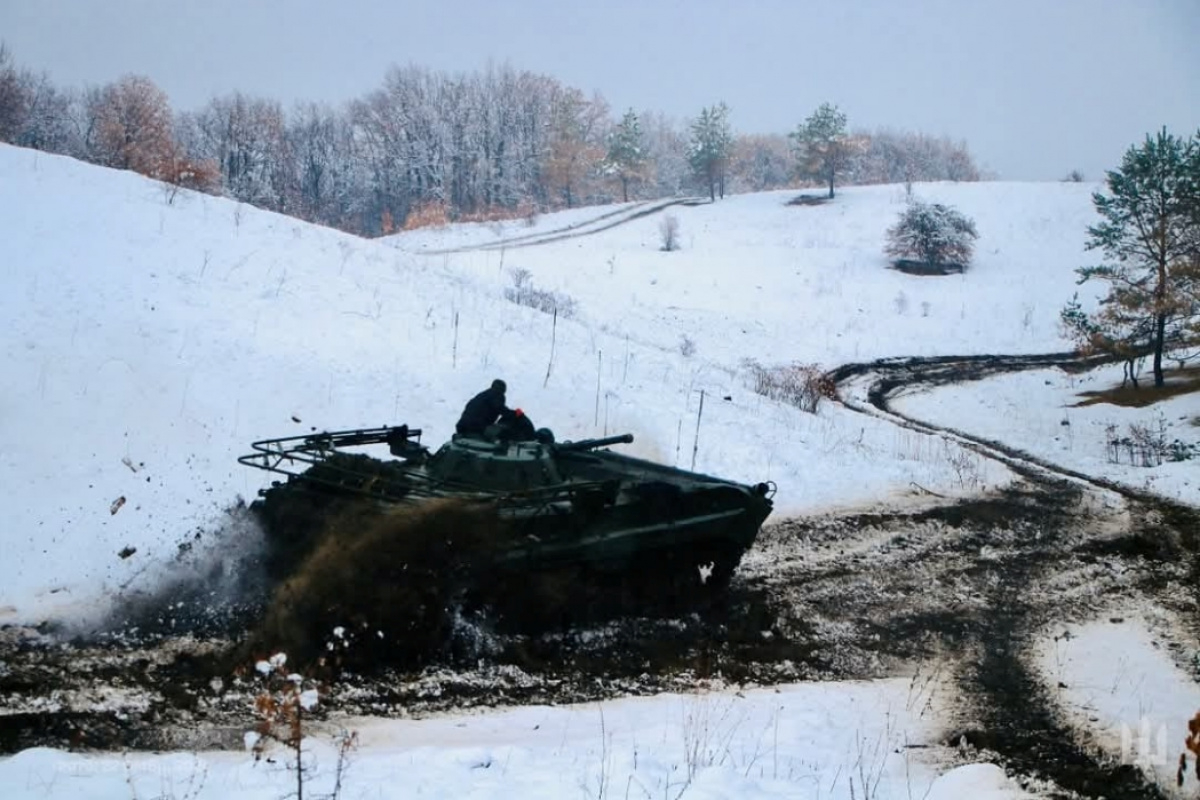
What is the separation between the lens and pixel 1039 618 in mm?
9922

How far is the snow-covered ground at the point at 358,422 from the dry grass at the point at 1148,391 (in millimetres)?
1010

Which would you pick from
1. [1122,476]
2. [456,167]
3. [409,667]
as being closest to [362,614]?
[409,667]

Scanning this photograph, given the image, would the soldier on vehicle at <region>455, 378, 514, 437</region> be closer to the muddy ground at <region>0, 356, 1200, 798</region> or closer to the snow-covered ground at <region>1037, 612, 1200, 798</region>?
the muddy ground at <region>0, 356, 1200, 798</region>

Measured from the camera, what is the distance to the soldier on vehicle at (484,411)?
11102 millimetres

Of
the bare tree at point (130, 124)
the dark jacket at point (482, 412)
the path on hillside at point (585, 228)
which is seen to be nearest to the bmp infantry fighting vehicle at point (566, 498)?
the dark jacket at point (482, 412)

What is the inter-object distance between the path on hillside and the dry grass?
888 inches

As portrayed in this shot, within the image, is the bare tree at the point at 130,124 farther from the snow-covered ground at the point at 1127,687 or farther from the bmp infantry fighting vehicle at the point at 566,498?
the snow-covered ground at the point at 1127,687

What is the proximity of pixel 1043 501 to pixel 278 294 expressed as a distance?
1236 centimetres

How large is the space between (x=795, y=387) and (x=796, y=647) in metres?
13.3

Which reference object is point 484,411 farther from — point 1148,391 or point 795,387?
point 1148,391

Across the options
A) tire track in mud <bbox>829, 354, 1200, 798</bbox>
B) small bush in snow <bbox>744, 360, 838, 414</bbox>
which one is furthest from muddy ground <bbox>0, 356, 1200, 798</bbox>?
small bush in snow <bbox>744, 360, 838, 414</bbox>

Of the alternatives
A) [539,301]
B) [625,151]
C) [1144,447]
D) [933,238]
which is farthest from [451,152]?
[1144,447]

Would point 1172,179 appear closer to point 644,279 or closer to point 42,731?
point 644,279

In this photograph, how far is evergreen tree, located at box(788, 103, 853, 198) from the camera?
207 ft
